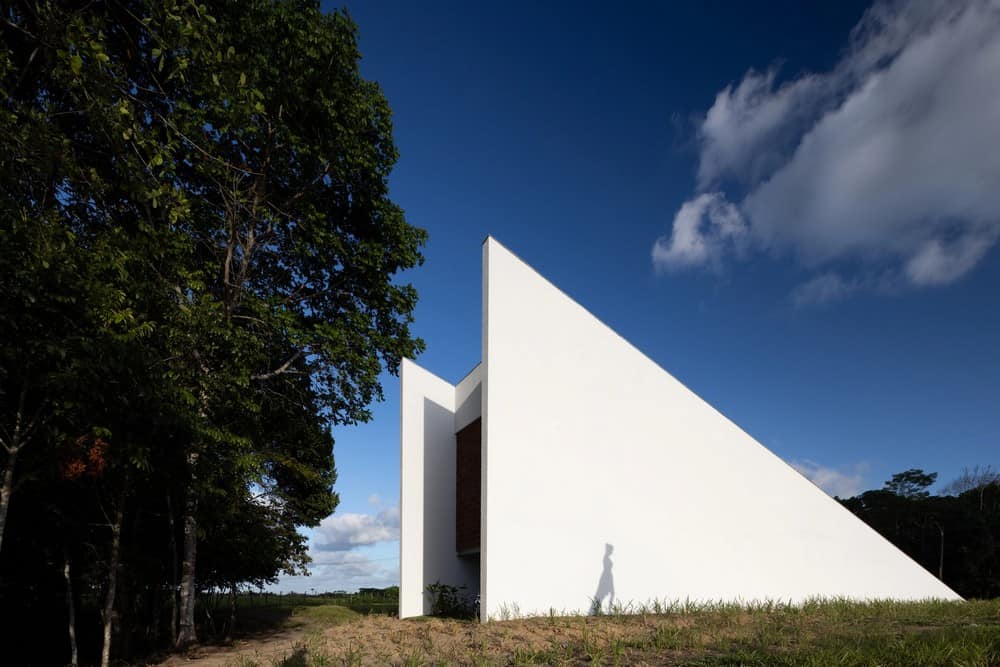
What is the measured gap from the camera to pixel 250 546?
657 inches

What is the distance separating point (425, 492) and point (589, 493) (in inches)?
206

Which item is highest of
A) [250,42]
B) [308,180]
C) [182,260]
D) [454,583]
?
[250,42]

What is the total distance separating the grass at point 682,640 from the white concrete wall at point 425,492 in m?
2.84

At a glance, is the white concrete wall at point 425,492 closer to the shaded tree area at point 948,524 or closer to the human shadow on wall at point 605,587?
the human shadow on wall at point 605,587

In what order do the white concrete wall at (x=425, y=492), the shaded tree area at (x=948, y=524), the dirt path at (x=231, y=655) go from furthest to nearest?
the shaded tree area at (x=948, y=524)
the white concrete wall at (x=425, y=492)
the dirt path at (x=231, y=655)

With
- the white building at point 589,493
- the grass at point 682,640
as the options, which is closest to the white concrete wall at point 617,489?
the white building at point 589,493

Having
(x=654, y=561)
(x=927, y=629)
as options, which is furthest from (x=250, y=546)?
(x=927, y=629)

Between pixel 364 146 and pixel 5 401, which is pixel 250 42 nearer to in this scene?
pixel 364 146

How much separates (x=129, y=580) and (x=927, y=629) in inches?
675

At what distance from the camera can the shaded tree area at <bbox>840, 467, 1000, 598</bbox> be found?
32628 mm

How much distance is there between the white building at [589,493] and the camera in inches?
401

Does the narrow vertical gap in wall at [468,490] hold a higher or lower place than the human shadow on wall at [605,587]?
higher

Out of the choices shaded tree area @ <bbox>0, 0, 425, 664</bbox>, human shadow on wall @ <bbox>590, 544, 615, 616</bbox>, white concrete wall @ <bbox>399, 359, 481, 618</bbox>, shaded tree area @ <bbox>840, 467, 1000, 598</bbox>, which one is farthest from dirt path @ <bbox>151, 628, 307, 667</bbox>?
shaded tree area @ <bbox>840, 467, 1000, 598</bbox>

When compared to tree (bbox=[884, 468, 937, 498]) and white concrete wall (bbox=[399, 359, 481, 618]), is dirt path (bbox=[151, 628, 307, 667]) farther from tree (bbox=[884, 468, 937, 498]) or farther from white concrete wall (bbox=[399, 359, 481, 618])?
tree (bbox=[884, 468, 937, 498])
